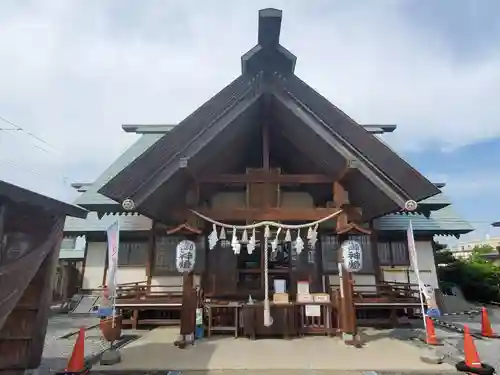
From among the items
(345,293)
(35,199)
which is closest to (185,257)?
(345,293)

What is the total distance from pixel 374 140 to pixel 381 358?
435 centimetres

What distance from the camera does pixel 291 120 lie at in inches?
335

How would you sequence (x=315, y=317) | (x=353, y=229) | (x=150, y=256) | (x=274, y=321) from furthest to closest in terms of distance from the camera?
(x=150, y=256), (x=315, y=317), (x=274, y=321), (x=353, y=229)

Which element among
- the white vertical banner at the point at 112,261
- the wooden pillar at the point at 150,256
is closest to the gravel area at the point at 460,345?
the white vertical banner at the point at 112,261

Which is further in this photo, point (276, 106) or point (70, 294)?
point (70, 294)

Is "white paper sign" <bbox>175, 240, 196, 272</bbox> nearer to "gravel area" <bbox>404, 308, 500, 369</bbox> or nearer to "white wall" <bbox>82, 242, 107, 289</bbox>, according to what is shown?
"gravel area" <bbox>404, 308, 500, 369</bbox>

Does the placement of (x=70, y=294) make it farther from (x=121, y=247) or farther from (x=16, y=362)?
(x=16, y=362)

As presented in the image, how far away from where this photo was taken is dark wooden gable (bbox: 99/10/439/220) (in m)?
7.28

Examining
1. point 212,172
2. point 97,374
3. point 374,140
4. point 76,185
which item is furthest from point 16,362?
point 76,185

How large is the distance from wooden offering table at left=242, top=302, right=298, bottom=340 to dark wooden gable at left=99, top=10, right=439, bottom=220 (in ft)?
11.0

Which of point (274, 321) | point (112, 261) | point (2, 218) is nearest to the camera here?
point (2, 218)

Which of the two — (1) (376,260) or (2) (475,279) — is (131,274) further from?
(2) (475,279)

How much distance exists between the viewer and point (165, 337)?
8.69 meters

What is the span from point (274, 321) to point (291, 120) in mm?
4883
